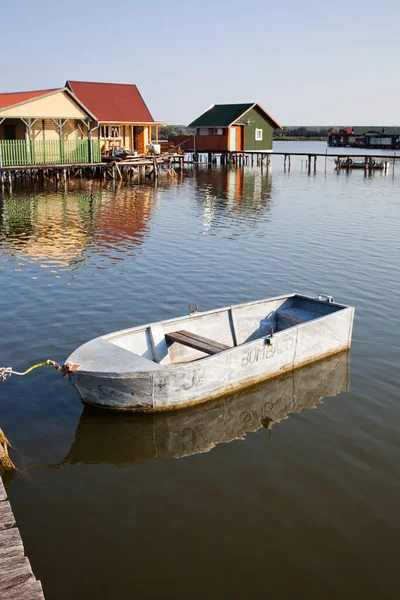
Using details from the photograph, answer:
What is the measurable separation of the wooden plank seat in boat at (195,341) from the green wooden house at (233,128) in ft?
172

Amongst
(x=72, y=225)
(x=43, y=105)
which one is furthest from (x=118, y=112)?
(x=72, y=225)

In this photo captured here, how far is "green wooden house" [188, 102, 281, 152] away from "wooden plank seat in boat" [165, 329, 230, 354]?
172 ft

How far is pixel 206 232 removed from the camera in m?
25.0

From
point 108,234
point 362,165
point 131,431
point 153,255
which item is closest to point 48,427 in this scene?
point 131,431

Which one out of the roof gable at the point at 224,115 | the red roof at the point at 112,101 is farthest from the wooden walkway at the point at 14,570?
the roof gable at the point at 224,115

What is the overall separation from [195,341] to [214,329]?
1.16 metres

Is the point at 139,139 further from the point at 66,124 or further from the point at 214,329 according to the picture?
the point at 214,329

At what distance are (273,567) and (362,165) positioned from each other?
62277mm

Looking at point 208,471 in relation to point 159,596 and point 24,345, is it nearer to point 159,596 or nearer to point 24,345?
point 159,596

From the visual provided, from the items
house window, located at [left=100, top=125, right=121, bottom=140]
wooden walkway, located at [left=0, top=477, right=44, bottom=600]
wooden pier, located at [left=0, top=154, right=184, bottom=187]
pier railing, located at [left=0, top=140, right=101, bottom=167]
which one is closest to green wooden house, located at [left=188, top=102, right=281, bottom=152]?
wooden pier, located at [left=0, top=154, right=184, bottom=187]

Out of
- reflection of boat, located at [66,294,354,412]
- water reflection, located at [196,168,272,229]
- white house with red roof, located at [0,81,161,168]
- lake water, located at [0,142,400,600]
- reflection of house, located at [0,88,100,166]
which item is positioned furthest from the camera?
white house with red roof, located at [0,81,161,168]

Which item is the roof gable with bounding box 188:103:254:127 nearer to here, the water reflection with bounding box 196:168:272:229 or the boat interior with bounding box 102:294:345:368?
the water reflection with bounding box 196:168:272:229

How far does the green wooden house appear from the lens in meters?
60.8

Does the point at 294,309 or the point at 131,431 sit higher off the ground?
the point at 294,309
